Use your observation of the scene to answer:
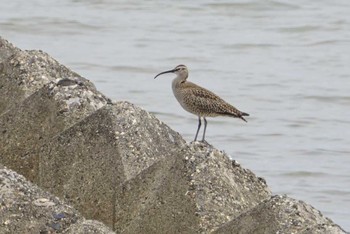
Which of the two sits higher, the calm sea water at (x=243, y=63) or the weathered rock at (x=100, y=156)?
the weathered rock at (x=100, y=156)

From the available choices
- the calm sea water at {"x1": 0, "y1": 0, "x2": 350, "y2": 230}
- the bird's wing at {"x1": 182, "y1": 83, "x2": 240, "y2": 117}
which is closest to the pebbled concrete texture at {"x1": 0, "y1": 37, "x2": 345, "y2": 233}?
the bird's wing at {"x1": 182, "y1": 83, "x2": 240, "y2": 117}

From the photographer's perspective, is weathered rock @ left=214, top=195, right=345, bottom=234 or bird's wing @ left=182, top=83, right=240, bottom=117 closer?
weathered rock @ left=214, top=195, right=345, bottom=234

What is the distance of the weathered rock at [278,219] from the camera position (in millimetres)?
5828

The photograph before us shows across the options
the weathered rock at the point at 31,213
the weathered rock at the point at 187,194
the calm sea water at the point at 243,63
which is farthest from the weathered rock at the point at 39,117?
the calm sea water at the point at 243,63

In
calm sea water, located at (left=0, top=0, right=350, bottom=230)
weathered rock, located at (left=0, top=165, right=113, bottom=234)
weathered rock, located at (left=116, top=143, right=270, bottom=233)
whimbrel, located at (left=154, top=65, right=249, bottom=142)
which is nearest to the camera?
weathered rock, located at (left=0, top=165, right=113, bottom=234)

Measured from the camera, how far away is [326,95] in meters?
16.9

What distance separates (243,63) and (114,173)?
12.5 m

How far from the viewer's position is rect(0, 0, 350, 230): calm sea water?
43.7 ft

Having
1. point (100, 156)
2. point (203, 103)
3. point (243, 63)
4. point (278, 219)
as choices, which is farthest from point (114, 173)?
point (243, 63)

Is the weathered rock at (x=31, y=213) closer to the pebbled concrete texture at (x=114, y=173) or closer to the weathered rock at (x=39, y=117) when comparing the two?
the pebbled concrete texture at (x=114, y=173)

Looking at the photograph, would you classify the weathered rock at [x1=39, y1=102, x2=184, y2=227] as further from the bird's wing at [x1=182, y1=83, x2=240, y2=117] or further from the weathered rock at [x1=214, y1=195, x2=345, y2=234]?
the bird's wing at [x1=182, y1=83, x2=240, y2=117]

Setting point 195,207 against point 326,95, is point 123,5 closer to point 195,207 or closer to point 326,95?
point 326,95

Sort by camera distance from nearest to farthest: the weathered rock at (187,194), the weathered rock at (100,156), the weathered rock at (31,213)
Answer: the weathered rock at (31,213) → the weathered rock at (187,194) → the weathered rock at (100,156)

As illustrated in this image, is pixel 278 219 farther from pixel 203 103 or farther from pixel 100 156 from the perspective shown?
pixel 203 103
